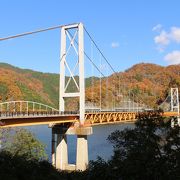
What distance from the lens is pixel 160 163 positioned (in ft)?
53.0

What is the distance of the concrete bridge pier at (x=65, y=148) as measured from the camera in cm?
4659

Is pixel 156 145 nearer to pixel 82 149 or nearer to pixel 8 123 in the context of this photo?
pixel 8 123

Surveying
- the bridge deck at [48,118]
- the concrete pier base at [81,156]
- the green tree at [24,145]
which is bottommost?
the concrete pier base at [81,156]

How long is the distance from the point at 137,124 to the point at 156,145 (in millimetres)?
1315

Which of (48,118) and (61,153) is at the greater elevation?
(48,118)

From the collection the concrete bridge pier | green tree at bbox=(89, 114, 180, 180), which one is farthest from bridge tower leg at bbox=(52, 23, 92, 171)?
green tree at bbox=(89, 114, 180, 180)

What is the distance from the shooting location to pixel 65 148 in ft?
163

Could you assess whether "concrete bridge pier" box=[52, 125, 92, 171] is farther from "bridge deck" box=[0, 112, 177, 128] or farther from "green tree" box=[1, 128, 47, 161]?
"green tree" box=[1, 128, 47, 161]

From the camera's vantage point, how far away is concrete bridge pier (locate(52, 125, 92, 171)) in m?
46.6

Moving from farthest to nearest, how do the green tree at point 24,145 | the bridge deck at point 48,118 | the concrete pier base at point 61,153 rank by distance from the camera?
the concrete pier base at point 61,153 → the green tree at point 24,145 → the bridge deck at point 48,118

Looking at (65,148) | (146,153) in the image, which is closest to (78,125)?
(65,148)

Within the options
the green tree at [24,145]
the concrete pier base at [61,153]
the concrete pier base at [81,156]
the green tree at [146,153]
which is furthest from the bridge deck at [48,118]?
the green tree at [146,153]

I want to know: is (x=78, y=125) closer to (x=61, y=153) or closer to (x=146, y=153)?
(x=61, y=153)

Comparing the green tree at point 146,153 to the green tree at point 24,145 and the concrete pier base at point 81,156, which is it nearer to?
the green tree at point 24,145
